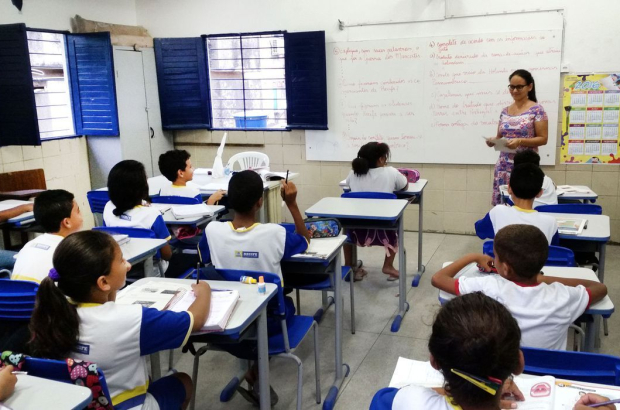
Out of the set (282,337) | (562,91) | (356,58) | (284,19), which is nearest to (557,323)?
(282,337)

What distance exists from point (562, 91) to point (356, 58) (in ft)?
6.62

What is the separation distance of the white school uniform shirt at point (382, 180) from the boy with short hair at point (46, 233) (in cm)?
218

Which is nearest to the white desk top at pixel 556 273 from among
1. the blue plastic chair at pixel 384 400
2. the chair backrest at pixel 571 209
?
the blue plastic chair at pixel 384 400

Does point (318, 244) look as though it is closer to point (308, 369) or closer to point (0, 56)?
point (308, 369)

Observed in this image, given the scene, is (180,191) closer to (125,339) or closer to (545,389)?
(125,339)

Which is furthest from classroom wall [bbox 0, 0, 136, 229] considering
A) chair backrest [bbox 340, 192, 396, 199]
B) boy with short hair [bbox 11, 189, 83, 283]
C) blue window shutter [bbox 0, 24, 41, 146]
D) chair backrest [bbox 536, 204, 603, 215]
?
chair backrest [bbox 536, 204, 603, 215]

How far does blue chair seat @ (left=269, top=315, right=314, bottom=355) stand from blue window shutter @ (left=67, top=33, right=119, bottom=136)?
387 cm

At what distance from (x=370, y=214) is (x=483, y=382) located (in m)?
2.24

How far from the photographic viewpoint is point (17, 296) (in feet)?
7.17

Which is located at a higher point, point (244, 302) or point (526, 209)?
point (526, 209)

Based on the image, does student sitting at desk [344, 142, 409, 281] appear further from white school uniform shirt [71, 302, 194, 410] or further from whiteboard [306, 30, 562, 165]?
white school uniform shirt [71, 302, 194, 410]

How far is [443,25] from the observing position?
541cm

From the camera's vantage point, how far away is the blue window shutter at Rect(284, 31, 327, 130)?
5809 mm

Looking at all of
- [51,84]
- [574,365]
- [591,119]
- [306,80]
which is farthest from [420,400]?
[51,84]
